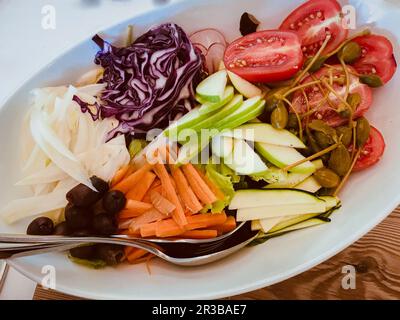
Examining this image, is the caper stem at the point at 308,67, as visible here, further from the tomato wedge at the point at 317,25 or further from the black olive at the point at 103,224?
the black olive at the point at 103,224

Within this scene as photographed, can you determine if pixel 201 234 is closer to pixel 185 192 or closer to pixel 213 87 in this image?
pixel 185 192

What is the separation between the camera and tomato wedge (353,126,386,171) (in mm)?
1233

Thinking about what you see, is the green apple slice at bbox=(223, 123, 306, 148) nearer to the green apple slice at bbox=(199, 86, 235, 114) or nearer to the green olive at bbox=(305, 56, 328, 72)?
the green apple slice at bbox=(199, 86, 235, 114)

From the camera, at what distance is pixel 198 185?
1.21 meters

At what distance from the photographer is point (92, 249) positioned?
1162 millimetres

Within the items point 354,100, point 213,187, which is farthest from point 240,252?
point 354,100

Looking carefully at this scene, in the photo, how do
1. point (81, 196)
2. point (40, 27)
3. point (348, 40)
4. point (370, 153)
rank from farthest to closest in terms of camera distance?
1. point (40, 27)
2. point (348, 40)
3. point (370, 153)
4. point (81, 196)

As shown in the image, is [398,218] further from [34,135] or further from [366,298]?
[34,135]

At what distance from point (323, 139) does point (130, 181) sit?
19.7 inches

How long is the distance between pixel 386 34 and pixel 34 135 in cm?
99

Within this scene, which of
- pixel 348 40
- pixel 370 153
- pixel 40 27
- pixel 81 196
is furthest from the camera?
pixel 40 27

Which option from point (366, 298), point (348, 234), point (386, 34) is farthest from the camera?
point (386, 34)

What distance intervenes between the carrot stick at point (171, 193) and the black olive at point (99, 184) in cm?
14
